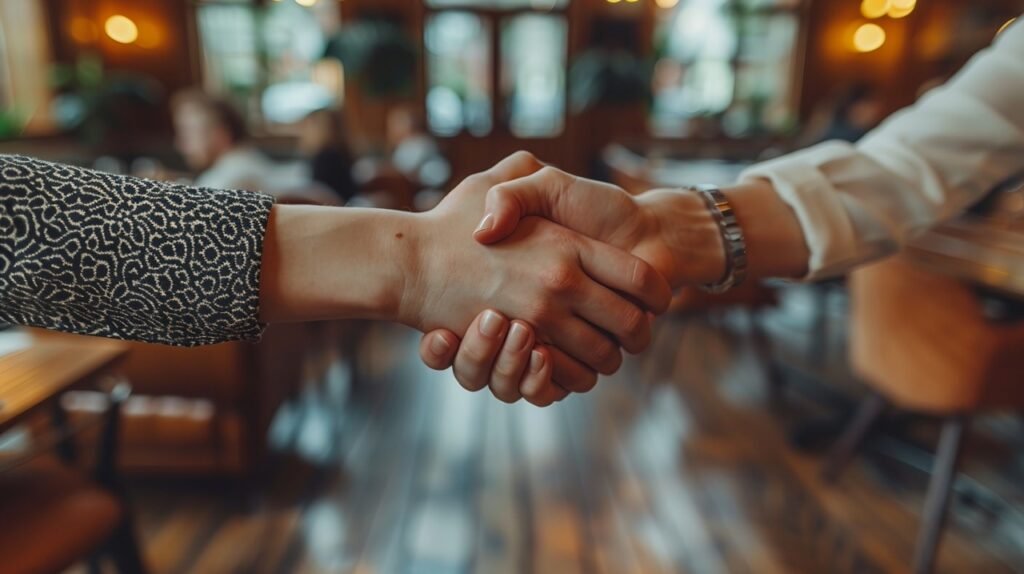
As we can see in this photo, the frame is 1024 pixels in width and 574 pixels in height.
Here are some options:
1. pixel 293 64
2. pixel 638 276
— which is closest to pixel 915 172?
pixel 638 276

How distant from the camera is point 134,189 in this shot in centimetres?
79

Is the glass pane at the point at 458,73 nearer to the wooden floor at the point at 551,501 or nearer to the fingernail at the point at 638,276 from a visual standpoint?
the wooden floor at the point at 551,501

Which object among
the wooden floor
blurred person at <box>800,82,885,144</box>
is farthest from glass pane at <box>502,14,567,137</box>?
the wooden floor

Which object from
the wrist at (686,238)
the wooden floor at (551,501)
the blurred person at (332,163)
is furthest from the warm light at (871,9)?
the wrist at (686,238)

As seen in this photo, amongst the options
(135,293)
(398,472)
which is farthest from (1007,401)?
(135,293)

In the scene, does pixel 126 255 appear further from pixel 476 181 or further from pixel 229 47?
pixel 229 47

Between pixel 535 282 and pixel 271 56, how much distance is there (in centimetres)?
865

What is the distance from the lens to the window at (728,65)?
29.7 ft

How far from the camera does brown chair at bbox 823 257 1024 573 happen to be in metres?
1.70

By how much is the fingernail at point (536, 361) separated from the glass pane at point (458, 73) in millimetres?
8267

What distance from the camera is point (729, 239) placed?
1.01 m

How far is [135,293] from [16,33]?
8.00m

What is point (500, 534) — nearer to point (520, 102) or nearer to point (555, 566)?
point (555, 566)

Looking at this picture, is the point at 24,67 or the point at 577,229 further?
the point at 24,67
